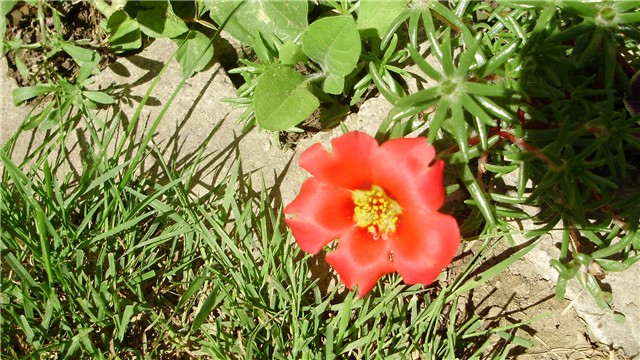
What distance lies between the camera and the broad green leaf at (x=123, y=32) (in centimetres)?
292

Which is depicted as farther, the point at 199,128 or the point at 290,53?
the point at 199,128

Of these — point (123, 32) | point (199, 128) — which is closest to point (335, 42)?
point (199, 128)

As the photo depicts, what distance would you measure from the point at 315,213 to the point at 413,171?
0.37m

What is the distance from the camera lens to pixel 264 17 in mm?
2672

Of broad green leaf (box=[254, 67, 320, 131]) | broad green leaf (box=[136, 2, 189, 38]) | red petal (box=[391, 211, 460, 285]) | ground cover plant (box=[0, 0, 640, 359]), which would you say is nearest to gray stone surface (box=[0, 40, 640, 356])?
ground cover plant (box=[0, 0, 640, 359])

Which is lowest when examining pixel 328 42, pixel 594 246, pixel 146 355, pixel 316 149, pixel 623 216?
pixel 146 355

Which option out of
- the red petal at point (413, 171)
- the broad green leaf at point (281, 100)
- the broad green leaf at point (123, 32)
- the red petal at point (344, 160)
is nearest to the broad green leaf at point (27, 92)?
the broad green leaf at point (123, 32)

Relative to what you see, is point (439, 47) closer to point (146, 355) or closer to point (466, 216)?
point (466, 216)

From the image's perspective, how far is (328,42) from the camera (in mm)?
2465

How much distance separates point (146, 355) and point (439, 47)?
5.26 feet

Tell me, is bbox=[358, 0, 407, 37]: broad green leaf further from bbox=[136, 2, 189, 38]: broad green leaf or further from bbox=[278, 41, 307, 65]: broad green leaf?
bbox=[136, 2, 189, 38]: broad green leaf

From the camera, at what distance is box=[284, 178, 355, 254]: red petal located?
6.75ft

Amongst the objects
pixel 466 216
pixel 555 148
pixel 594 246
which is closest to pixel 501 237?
pixel 466 216

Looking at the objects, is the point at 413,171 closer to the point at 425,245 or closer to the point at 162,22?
the point at 425,245
